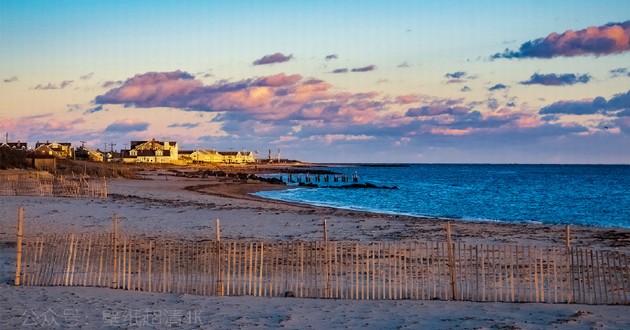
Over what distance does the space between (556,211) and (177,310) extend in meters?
42.0

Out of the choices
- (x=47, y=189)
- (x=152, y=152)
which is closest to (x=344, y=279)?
(x=47, y=189)

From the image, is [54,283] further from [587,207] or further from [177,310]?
[587,207]

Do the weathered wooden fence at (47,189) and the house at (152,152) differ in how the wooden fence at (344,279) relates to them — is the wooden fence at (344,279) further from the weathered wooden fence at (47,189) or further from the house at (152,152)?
the house at (152,152)

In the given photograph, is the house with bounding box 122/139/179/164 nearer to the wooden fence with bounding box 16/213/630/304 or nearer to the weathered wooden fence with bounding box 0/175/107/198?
the weathered wooden fence with bounding box 0/175/107/198

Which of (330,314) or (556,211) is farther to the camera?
(556,211)

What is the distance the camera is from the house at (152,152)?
511 ft

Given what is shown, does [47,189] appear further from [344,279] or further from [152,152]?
[152,152]

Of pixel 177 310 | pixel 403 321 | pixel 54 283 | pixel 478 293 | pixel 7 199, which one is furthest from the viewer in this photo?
pixel 7 199

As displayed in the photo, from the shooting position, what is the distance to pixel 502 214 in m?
44.2

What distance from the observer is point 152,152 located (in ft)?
518

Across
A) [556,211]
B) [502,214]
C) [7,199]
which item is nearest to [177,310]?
[7,199]

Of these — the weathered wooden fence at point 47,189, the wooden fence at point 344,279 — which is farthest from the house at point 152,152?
the wooden fence at point 344,279

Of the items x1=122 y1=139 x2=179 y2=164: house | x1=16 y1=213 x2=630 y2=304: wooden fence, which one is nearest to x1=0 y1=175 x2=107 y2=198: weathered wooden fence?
x1=16 y1=213 x2=630 y2=304: wooden fence

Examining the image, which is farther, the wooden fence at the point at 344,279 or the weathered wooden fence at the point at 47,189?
the weathered wooden fence at the point at 47,189
